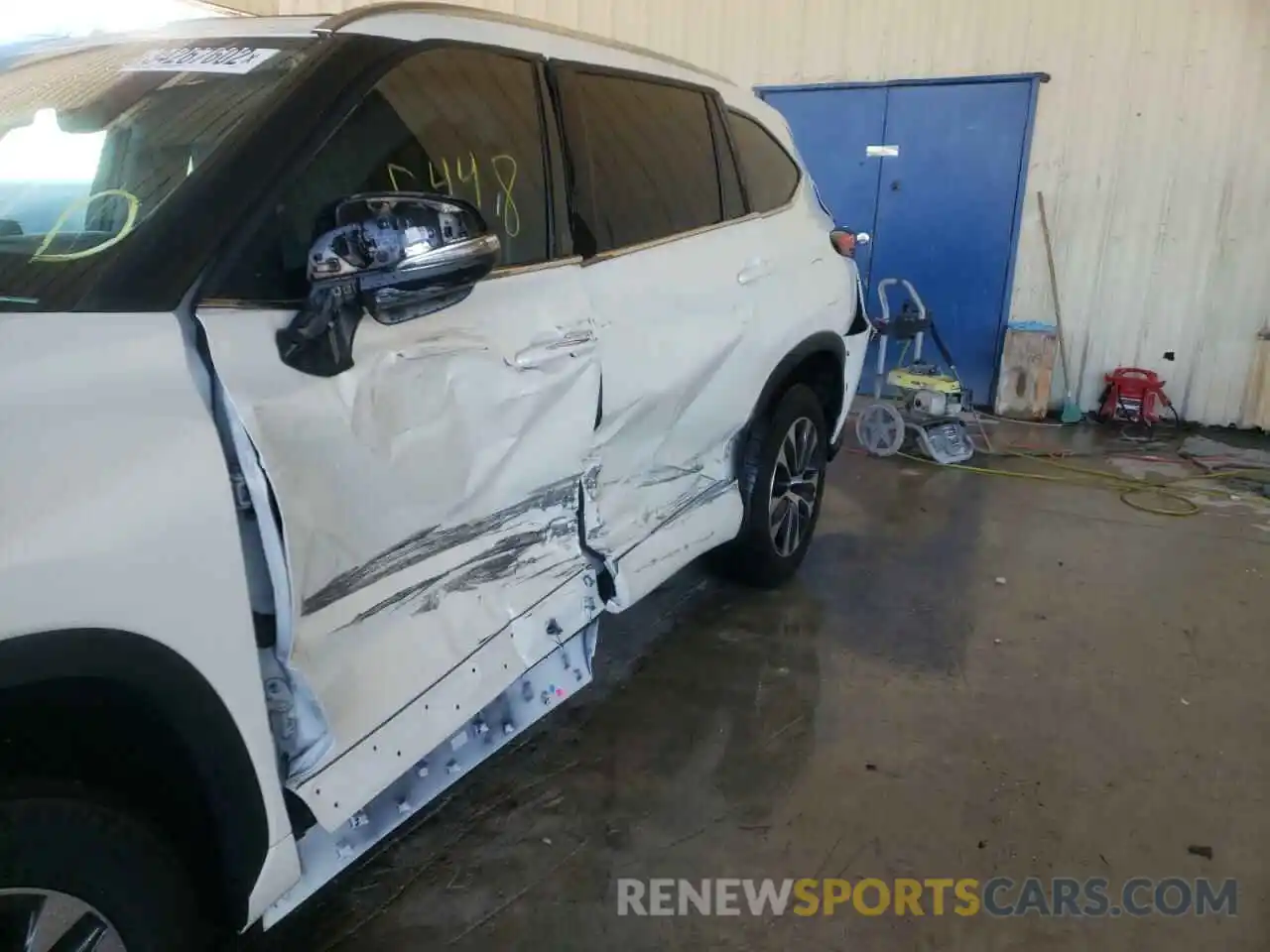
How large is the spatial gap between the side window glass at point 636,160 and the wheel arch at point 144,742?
1.50 m

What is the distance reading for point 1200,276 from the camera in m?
→ 7.36

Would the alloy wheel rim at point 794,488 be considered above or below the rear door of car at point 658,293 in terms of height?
below

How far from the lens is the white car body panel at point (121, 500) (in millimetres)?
1180

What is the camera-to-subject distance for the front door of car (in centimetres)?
158

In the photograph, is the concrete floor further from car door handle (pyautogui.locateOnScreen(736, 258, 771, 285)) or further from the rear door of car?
car door handle (pyautogui.locateOnScreen(736, 258, 771, 285))

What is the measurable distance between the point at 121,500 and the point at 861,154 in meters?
7.93

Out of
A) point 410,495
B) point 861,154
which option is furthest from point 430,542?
point 861,154

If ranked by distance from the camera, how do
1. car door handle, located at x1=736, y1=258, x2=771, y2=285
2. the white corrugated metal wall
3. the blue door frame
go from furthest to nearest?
1. the blue door frame
2. the white corrugated metal wall
3. car door handle, located at x1=736, y1=258, x2=771, y2=285

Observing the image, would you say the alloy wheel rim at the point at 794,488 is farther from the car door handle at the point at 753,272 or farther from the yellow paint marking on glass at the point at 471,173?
the yellow paint marking on glass at the point at 471,173

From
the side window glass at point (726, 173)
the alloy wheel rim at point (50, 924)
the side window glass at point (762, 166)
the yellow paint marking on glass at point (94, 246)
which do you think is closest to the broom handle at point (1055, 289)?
the side window glass at point (762, 166)

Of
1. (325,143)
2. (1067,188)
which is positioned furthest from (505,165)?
(1067,188)

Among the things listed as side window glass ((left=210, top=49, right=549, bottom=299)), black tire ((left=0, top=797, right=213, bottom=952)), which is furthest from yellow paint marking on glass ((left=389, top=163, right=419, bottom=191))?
black tire ((left=0, top=797, right=213, bottom=952))

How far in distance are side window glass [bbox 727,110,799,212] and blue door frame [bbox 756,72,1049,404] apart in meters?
4.62

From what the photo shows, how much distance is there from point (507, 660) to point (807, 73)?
296 inches
